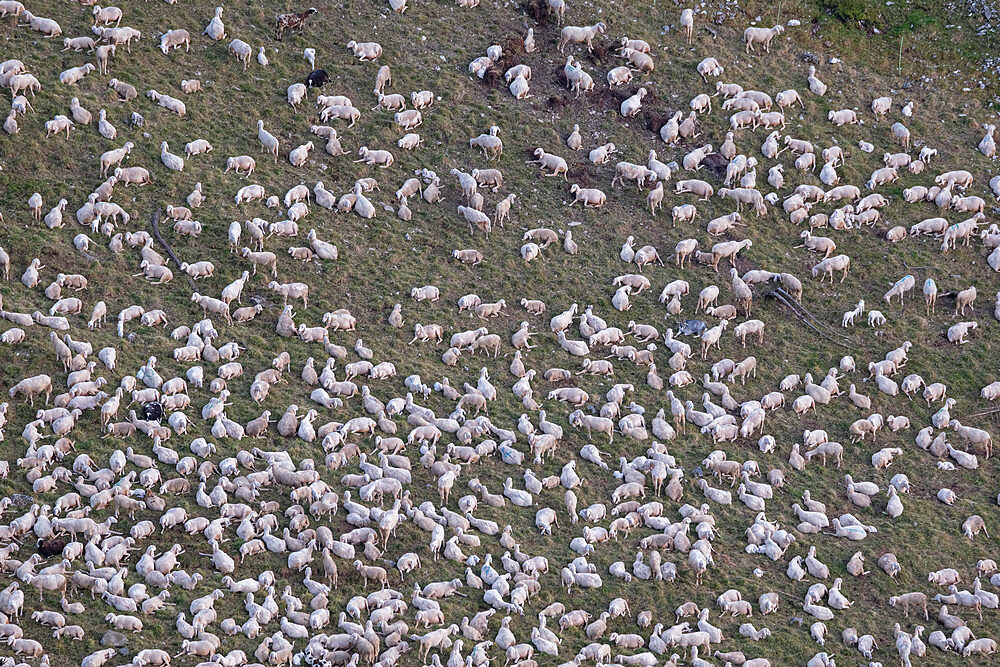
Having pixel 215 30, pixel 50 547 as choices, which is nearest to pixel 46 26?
pixel 215 30

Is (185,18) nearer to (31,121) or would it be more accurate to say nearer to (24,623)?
(31,121)

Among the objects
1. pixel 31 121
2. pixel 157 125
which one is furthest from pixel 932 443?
pixel 31 121

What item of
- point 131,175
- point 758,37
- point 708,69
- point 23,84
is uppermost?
point 758,37

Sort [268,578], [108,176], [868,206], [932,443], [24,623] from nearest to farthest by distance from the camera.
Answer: [24,623] → [268,578] → [932,443] → [108,176] → [868,206]

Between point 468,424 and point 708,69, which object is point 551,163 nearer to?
point 708,69

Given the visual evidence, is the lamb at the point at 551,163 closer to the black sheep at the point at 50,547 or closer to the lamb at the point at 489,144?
the lamb at the point at 489,144
